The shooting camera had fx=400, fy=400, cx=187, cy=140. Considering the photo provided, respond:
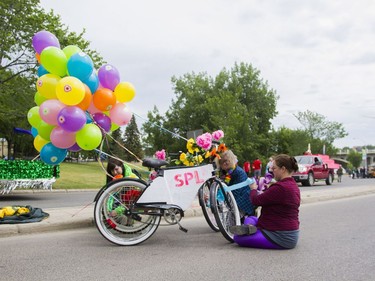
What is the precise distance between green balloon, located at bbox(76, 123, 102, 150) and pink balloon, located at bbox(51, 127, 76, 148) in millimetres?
109

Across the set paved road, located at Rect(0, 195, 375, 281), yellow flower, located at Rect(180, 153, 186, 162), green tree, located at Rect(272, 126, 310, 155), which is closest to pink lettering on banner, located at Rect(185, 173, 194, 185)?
yellow flower, located at Rect(180, 153, 186, 162)

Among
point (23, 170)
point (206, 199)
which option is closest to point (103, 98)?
point (206, 199)

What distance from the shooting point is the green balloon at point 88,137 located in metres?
6.16

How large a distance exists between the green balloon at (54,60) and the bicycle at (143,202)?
197 cm

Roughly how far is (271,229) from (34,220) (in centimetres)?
418

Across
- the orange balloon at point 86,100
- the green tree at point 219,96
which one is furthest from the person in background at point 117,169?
the green tree at point 219,96

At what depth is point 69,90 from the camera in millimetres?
5742

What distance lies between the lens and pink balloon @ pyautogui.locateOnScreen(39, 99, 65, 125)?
5.95m

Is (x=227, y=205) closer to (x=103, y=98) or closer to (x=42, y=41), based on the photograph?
(x=103, y=98)

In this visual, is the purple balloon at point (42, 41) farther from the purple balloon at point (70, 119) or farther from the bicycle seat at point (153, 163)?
the bicycle seat at point (153, 163)

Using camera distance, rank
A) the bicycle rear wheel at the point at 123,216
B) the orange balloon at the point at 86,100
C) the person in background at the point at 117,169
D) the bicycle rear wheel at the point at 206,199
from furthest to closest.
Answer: the person in background at the point at 117,169 < the orange balloon at the point at 86,100 < the bicycle rear wheel at the point at 206,199 < the bicycle rear wheel at the point at 123,216

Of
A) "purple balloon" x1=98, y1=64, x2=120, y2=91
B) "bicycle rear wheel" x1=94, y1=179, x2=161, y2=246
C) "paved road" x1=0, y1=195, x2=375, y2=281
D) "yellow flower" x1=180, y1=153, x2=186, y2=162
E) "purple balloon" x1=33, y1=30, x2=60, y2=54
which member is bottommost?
"paved road" x1=0, y1=195, x2=375, y2=281

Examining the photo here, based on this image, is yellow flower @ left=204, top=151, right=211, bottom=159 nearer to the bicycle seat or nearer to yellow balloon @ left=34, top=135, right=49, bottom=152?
the bicycle seat

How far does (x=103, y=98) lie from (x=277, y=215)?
10.9 feet
